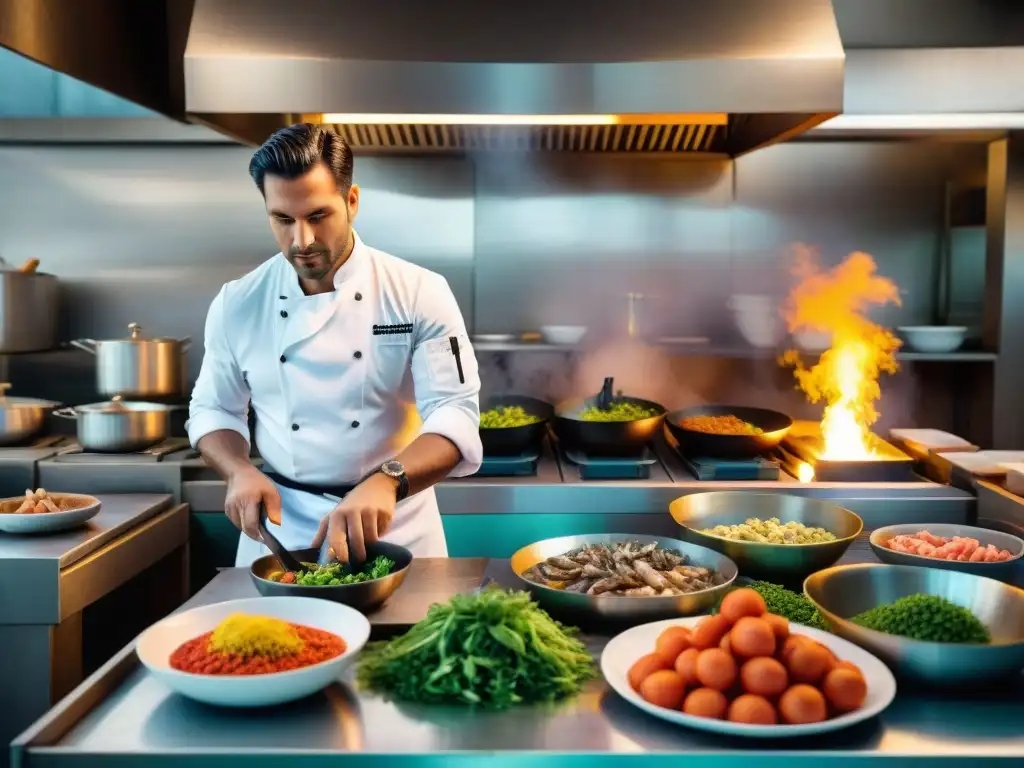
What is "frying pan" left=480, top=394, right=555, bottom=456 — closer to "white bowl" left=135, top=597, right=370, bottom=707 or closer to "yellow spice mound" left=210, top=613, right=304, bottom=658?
"white bowl" left=135, top=597, right=370, bottom=707

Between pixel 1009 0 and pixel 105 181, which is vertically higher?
pixel 1009 0

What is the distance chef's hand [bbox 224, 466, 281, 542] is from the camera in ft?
6.80

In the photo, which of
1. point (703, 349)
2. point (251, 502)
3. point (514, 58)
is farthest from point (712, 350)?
point (251, 502)

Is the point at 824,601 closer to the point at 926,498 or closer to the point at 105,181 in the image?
the point at 926,498

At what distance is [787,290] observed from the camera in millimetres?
4141

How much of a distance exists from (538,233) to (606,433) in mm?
Result: 1101

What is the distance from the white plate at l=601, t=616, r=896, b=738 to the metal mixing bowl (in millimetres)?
395

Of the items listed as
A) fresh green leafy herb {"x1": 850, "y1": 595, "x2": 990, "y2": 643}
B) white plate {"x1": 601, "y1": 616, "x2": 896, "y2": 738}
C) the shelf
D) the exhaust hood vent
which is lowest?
white plate {"x1": 601, "y1": 616, "x2": 896, "y2": 738}

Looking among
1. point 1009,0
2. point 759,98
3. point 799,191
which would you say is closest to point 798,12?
point 759,98

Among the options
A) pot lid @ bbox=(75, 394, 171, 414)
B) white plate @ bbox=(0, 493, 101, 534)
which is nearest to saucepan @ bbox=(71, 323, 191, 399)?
pot lid @ bbox=(75, 394, 171, 414)

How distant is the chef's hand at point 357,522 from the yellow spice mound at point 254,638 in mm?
361

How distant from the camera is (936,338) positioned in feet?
12.7

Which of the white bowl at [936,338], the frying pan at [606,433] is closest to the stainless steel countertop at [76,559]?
the frying pan at [606,433]

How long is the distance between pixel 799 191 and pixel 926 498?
1.45 metres
